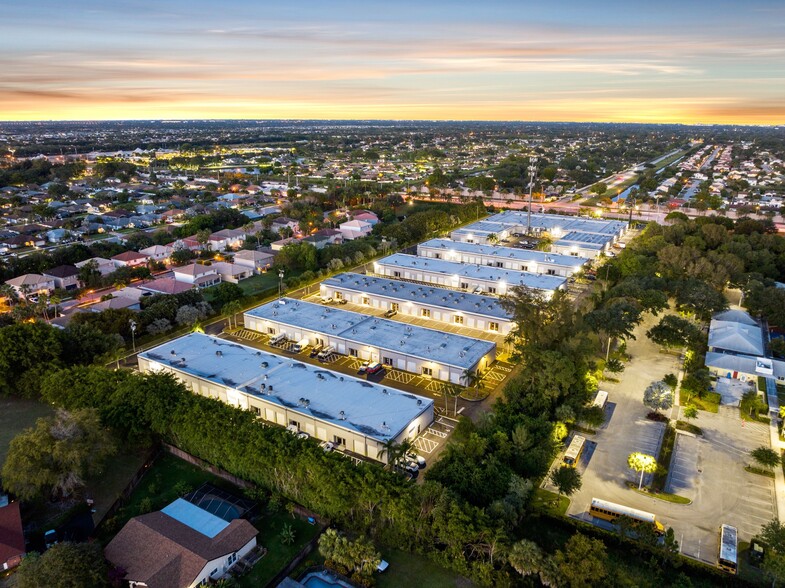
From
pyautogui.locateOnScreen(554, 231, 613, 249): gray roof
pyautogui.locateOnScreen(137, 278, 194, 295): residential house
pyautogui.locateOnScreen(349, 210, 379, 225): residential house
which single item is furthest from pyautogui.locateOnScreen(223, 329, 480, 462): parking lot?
pyautogui.locateOnScreen(349, 210, 379, 225): residential house

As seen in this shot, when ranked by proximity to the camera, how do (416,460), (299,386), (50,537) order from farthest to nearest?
(299,386) → (416,460) → (50,537)

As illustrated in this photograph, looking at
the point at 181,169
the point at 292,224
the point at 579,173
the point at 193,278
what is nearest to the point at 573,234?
the point at 292,224

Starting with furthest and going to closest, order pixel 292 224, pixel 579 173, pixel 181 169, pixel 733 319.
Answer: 1. pixel 181 169
2. pixel 579 173
3. pixel 292 224
4. pixel 733 319

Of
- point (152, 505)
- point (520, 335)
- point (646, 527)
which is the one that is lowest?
point (152, 505)

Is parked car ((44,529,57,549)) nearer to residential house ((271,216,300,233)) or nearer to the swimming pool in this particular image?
the swimming pool

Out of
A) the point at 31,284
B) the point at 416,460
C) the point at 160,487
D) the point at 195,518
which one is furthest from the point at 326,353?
the point at 31,284

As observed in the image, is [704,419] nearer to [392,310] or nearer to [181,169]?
[392,310]

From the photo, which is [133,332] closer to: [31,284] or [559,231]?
[31,284]
